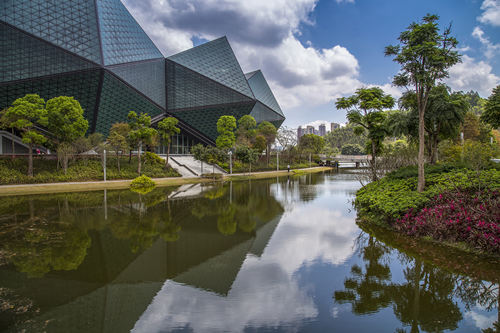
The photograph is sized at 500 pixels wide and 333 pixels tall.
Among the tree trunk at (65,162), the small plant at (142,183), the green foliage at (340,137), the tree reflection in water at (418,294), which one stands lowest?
the tree reflection in water at (418,294)

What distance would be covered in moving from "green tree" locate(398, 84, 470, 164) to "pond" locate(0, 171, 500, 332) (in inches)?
327

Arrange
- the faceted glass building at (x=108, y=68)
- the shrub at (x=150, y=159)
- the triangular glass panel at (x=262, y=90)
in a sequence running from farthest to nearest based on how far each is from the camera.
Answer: the triangular glass panel at (x=262, y=90)
the shrub at (x=150, y=159)
the faceted glass building at (x=108, y=68)

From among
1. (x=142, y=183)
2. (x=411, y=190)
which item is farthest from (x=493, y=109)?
(x=142, y=183)

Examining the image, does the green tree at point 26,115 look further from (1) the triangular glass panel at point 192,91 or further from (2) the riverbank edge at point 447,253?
(2) the riverbank edge at point 447,253

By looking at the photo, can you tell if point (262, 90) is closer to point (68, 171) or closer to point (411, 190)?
point (68, 171)

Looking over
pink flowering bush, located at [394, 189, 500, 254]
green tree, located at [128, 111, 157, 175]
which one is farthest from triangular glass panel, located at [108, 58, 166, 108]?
pink flowering bush, located at [394, 189, 500, 254]

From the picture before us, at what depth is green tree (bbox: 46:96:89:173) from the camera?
29141 mm

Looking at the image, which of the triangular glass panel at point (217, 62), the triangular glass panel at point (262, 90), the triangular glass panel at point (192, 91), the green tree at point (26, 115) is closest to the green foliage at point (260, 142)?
the triangular glass panel at point (192, 91)

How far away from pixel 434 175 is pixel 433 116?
4817mm

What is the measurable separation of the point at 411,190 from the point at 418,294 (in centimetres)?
759

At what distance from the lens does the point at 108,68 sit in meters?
38.3

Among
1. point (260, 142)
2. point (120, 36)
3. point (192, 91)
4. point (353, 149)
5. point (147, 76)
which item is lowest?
point (260, 142)

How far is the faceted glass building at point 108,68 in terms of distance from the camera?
36.1 meters

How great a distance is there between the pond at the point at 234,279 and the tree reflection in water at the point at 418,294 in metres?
0.02
